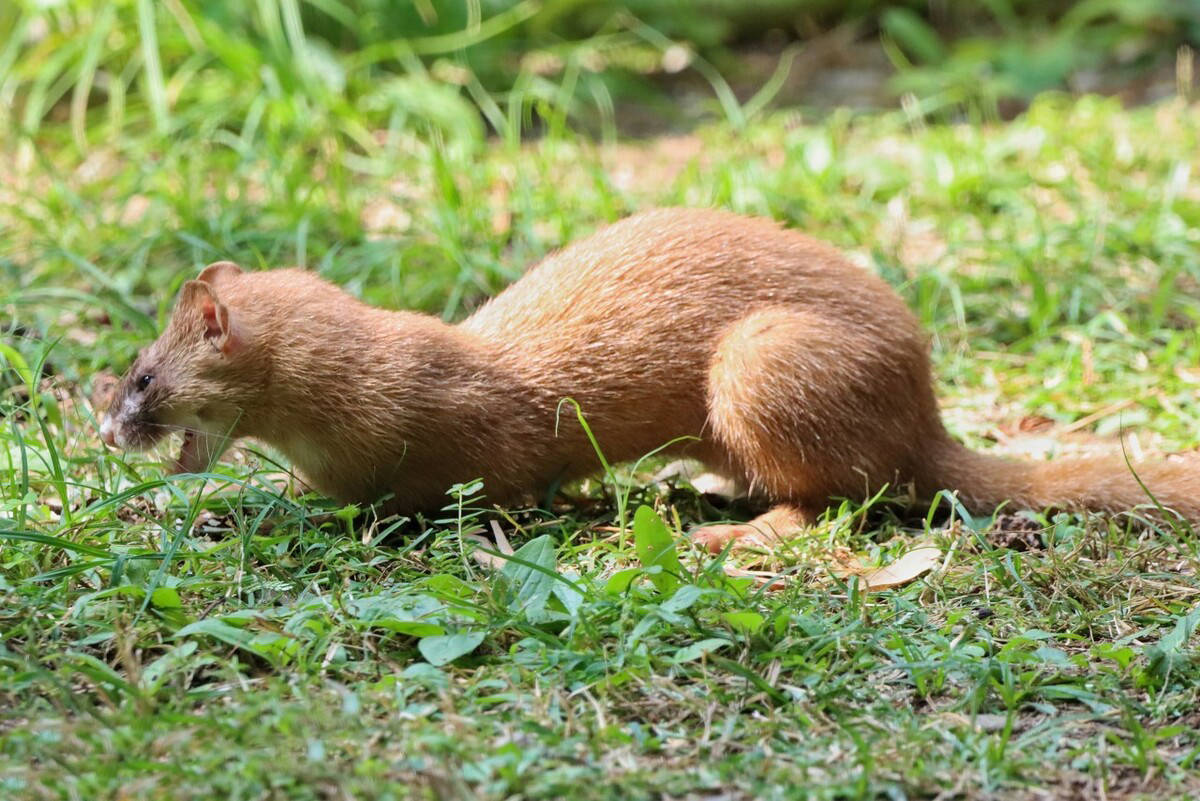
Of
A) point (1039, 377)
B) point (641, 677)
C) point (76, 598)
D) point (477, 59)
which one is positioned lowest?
point (1039, 377)

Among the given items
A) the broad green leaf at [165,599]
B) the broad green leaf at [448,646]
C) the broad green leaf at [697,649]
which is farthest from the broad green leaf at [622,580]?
the broad green leaf at [165,599]

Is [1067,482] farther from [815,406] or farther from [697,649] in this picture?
[697,649]

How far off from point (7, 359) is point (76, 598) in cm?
176

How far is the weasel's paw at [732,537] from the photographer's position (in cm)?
415

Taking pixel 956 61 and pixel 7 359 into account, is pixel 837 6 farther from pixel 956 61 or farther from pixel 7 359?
pixel 7 359

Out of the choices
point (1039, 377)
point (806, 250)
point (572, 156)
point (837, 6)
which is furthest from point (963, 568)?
point (837, 6)

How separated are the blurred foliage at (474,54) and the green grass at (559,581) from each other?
2.54 feet

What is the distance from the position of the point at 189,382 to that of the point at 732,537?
1716 mm

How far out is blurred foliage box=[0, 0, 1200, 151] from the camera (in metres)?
7.62

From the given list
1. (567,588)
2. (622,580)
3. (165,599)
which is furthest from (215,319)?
(622,580)

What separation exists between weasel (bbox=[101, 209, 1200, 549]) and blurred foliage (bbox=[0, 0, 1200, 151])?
10.0 ft

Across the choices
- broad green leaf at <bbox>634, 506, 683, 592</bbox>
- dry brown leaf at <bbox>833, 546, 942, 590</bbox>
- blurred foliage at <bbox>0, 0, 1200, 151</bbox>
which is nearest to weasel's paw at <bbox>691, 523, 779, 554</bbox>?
dry brown leaf at <bbox>833, 546, 942, 590</bbox>

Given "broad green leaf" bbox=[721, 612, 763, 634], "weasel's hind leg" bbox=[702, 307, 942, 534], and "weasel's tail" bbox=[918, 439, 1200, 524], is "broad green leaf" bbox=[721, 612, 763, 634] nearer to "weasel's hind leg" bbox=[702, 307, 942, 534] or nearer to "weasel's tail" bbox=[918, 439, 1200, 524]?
"weasel's hind leg" bbox=[702, 307, 942, 534]

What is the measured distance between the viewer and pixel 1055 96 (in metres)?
9.09
